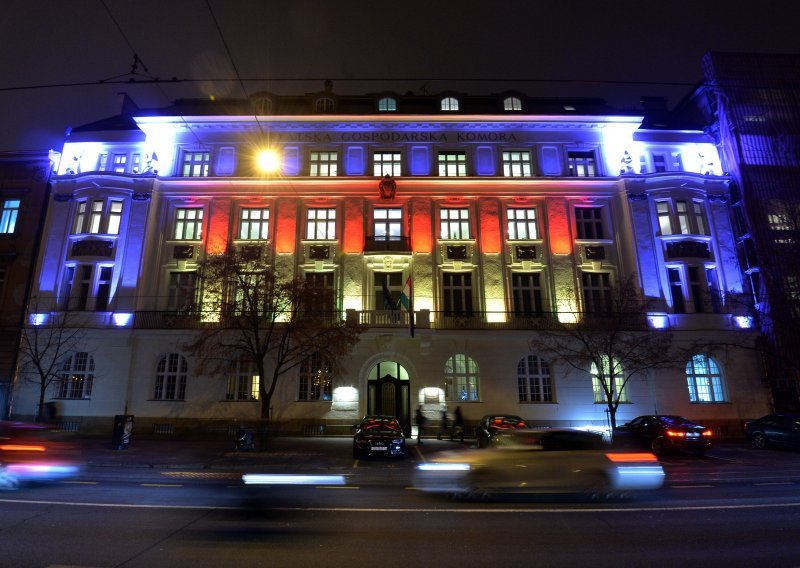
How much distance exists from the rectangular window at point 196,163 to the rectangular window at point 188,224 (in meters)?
2.58

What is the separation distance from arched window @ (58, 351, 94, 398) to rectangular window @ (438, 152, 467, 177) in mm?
24644

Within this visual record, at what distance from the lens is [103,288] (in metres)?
27.2

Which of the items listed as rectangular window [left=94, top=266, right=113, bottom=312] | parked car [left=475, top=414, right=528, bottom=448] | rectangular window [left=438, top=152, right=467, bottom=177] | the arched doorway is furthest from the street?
rectangular window [left=438, top=152, right=467, bottom=177]

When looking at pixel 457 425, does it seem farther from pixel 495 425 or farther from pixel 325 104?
pixel 325 104

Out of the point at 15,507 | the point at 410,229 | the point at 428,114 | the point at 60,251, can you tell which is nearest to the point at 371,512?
the point at 15,507

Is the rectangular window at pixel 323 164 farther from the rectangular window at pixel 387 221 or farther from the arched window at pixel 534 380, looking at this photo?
the arched window at pixel 534 380

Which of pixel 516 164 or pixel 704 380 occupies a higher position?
pixel 516 164

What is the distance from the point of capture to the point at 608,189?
96.1 feet

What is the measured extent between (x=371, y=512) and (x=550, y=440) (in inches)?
156

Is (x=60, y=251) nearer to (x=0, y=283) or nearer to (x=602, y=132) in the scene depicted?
(x=0, y=283)

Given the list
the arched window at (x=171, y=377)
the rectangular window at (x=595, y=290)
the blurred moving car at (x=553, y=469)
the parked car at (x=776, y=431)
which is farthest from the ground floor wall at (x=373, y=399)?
the blurred moving car at (x=553, y=469)

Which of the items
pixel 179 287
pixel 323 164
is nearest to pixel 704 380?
pixel 323 164

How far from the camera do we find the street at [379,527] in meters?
5.85

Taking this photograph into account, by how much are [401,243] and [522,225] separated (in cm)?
813
